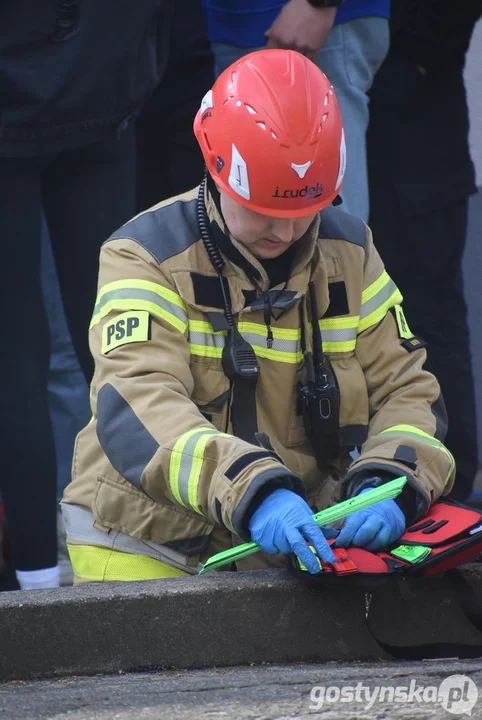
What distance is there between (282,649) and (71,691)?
506mm

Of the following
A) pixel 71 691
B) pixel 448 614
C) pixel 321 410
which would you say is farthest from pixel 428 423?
pixel 71 691

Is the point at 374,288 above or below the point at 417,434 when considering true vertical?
above

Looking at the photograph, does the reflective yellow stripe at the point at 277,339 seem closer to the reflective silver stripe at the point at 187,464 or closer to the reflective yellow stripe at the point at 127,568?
the reflective silver stripe at the point at 187,464

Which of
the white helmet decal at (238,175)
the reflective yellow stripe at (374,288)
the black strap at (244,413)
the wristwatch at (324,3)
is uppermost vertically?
the wristwatch at (324,3)

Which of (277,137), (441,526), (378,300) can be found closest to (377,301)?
(378,300)

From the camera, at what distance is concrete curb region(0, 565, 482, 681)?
8.42ft

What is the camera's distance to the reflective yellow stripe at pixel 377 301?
309 centimetres

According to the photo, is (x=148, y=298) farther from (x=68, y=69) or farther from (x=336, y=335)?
(x=68, y=69)

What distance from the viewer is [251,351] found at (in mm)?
2875

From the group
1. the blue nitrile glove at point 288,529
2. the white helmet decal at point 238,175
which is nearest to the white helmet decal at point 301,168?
the white helmet decal at point 238,175

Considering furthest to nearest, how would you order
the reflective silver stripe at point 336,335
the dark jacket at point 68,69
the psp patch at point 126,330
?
the dark jacket at point 68,69
the reflective silver stripe at point 336,335
the psp patch at point 126,330

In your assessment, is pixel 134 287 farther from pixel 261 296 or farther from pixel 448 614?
pixel 448 614

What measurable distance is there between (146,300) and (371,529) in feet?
2.39

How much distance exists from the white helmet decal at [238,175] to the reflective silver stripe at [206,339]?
1.08ft
